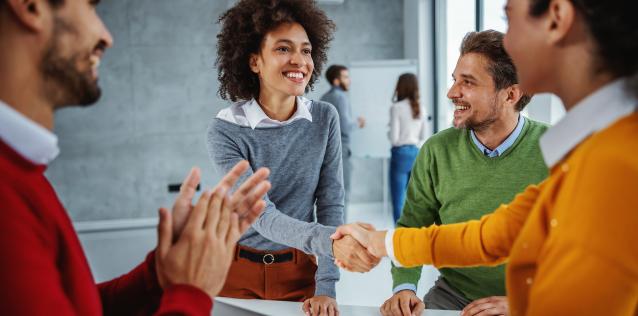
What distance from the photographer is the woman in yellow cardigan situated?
73 cm

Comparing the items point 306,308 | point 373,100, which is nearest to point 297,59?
point 306,308

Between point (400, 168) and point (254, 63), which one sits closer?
point (254, 63)

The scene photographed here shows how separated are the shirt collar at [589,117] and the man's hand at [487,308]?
735 millimetres

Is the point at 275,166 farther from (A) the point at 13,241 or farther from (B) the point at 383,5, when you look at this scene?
(B) the point at 383,5

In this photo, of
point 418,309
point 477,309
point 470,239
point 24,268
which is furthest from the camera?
point 418,309

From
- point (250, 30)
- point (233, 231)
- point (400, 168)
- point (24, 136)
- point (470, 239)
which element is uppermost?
point (250, 30)

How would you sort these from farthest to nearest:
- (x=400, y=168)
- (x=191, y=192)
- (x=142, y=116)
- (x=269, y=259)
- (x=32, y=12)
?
(x=142, y=116), (x=400, y=168), (x=269, y=259), (x=191, y=192), (x=32, y=12)

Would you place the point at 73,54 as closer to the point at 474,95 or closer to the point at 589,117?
the point at 589,117

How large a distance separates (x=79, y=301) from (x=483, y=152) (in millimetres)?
1460

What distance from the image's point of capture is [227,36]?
2.10 m

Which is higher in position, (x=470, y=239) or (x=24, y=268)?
(x=24, y=268)

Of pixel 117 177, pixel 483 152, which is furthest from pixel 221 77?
pixel 117 177

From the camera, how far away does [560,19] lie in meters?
0.89

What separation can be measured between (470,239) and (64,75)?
0.93 metres
